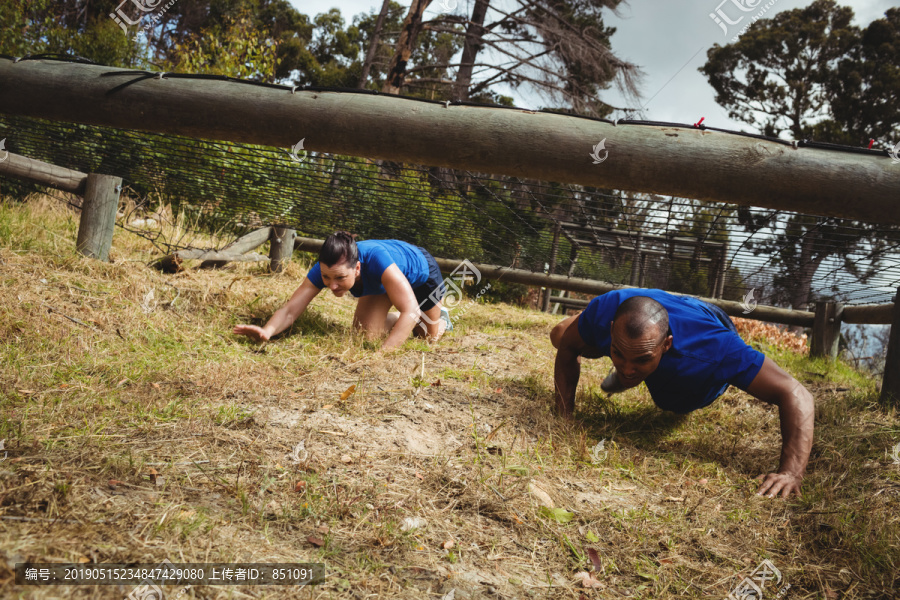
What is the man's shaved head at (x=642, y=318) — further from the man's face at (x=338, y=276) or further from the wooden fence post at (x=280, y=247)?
the wooden fence post at (x=280, y=247)

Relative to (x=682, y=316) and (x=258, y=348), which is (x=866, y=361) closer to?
(x=682, y=316)

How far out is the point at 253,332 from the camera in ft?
12.7

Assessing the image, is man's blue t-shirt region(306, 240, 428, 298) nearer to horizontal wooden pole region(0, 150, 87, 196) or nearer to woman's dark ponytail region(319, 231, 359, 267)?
woman's dark ponytail region(319, 231, 359, 267)

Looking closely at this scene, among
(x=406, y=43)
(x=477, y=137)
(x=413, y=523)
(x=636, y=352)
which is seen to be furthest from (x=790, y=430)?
(x=406, y=43)

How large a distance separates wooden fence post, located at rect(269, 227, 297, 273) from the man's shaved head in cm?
439

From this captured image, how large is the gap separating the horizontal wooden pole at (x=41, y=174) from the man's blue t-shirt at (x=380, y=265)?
7.26ft

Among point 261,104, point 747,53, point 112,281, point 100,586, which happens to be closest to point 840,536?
point 100,586

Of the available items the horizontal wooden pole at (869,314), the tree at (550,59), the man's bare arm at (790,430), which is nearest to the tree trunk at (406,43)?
the tree at (550,59)

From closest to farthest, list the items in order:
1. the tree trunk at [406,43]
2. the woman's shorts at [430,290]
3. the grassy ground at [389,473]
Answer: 1. the grassy ground at [389,473]
2. the woman's shorts at [430,290]
3. the tree trunk at [406,43]

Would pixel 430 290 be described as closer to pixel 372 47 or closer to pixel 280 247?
pixel 280 247

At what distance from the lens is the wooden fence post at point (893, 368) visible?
320 centimetres

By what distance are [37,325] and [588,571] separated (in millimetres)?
3125

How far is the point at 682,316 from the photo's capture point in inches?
112

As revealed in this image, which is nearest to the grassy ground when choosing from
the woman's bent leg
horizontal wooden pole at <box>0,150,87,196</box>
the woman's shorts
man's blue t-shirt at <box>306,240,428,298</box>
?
man's blue t-shirt at <box>306,240,428,298</box>
